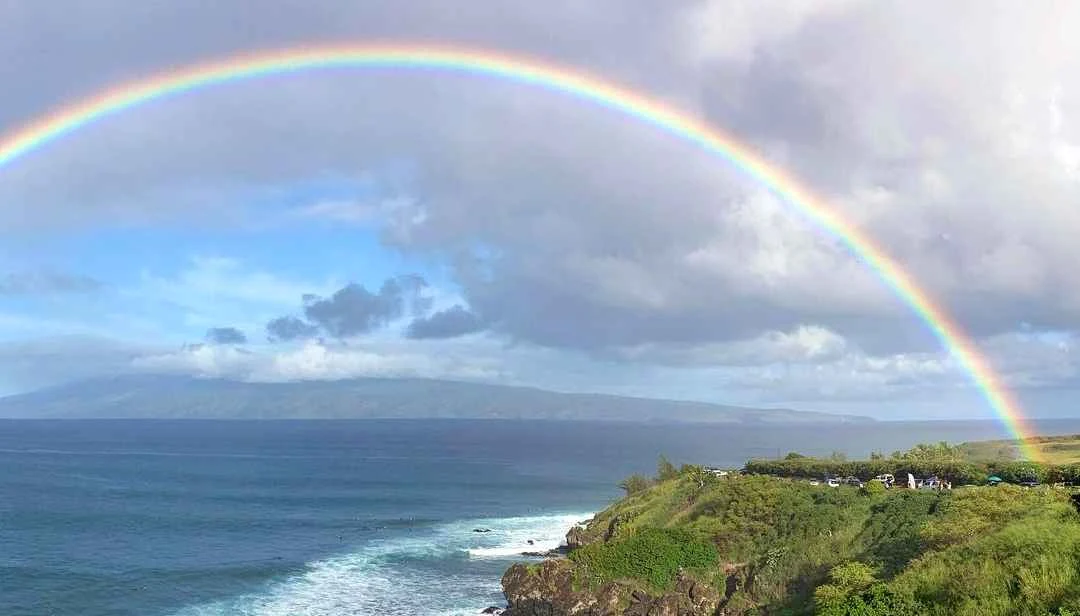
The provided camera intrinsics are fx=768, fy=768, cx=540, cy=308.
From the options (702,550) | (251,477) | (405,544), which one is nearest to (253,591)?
(405,544)

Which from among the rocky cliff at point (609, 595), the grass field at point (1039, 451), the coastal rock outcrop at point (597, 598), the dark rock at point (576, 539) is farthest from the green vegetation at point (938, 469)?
the coastal rock outcrop at point (597, 598)

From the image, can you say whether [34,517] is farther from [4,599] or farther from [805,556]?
[805,556]

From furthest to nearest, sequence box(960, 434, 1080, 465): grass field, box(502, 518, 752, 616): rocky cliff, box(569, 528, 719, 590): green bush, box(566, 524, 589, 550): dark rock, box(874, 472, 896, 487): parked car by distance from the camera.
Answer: box(960, 434, 1080, 465): grass field, box(566, 524, 589, 550): dark rock, box(874, 472, 896, 487): parked car, box(569, 528, 719, 590): green bush, box(502, 518, 752, 616): rocky cliff

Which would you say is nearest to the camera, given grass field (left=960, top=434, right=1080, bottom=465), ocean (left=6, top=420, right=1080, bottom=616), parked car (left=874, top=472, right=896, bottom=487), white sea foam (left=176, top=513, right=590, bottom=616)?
white sea foam (left=176, top=513, right=590, bottom=616)

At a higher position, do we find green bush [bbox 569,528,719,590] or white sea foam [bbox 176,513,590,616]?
green bush [bbox 569,528,719,590]

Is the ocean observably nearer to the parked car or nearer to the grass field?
the parked car

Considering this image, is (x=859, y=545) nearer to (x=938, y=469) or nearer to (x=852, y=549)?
(x=852, y=549)

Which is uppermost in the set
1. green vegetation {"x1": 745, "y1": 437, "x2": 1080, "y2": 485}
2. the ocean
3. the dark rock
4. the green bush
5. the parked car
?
green vegetation {"x1": 745, "y1": 437, "x2": 1080, "y2": 485}

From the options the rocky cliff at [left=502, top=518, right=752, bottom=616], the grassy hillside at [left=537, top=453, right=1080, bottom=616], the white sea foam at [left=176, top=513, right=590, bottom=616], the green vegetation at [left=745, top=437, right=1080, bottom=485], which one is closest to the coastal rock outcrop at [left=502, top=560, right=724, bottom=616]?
the rocky cliff at [left=502, top=518, right=752, bottom=616]
